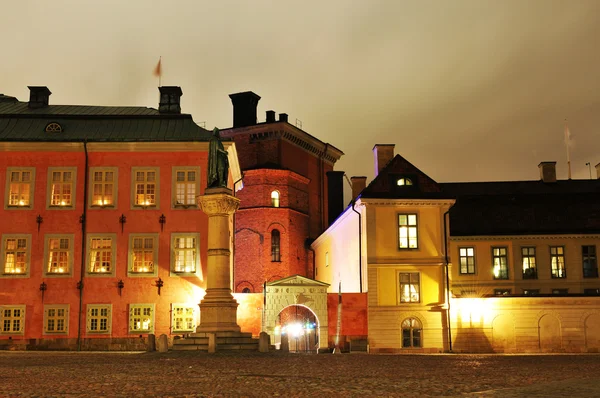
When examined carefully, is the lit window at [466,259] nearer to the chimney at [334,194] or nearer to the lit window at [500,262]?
the lit window at [500,262]

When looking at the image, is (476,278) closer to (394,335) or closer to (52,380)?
(394,335)

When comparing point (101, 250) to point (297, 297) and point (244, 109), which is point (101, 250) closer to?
point (297, 297)

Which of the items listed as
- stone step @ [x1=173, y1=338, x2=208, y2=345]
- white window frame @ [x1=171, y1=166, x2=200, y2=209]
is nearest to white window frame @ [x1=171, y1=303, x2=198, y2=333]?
white window frame @ [x1=171, y1=166, x2=200, y2=209]

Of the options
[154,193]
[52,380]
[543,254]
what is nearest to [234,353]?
[52,380]

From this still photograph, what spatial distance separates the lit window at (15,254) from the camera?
3691cm

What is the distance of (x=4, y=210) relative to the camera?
123 ft

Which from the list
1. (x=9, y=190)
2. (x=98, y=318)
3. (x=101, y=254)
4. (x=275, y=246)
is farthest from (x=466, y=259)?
(x=9, y=190)

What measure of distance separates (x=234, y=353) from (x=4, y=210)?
17.5 m

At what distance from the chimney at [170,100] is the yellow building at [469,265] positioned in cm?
1149

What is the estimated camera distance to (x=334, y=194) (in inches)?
2522

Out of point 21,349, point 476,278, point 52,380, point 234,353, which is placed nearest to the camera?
point 52,380

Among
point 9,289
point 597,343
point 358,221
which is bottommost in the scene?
point 597,343

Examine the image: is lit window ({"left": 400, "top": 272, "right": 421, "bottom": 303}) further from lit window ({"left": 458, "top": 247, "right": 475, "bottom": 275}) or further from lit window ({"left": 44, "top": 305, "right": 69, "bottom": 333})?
lit window ({"left": 44, "top": 305, "right": 69, "bottom": 333})

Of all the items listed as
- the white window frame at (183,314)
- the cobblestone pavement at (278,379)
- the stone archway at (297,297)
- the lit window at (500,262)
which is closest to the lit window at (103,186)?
the white window frame at (183,314)
